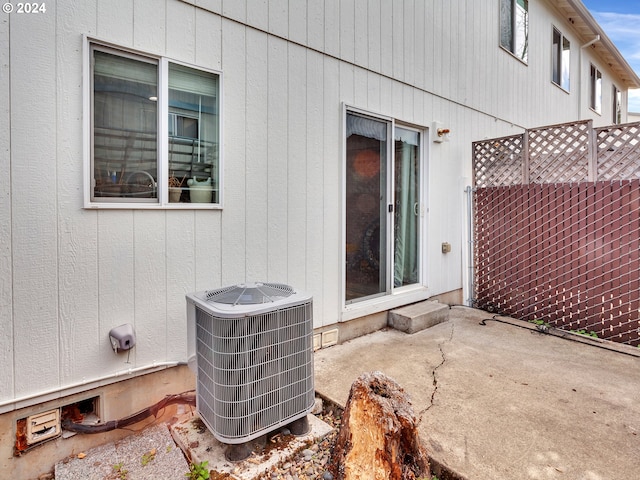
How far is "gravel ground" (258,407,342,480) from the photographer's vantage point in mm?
1815

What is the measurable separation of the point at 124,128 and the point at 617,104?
14.3 m

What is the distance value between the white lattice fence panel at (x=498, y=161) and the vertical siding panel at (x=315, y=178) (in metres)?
2.86

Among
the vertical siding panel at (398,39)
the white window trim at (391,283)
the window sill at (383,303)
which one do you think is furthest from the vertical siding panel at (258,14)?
the window sill at (383,303)

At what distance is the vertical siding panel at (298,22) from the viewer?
3039 mm

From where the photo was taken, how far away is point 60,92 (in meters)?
1.99

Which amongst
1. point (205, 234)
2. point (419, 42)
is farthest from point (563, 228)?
point (205, 234)

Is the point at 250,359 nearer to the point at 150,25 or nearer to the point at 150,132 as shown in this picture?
the point at 150,132

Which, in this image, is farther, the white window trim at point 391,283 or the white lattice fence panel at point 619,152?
the white lattice fence panel at point 619,152

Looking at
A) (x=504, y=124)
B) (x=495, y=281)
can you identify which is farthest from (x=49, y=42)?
(x=504, y=124)

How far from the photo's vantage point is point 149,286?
2326 millimetres

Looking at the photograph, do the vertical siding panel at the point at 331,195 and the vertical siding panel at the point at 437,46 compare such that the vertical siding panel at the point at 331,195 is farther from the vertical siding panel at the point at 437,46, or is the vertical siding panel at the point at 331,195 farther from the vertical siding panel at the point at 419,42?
the vertical siding panel at the point at 437,46

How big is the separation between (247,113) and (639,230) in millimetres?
4083

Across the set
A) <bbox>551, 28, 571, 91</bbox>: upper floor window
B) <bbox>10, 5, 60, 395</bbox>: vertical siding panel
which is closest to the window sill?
<bbox>10, 5, 60, 395</bbox>: vertical siding panel

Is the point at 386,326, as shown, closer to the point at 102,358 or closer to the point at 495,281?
the point at 495,281
